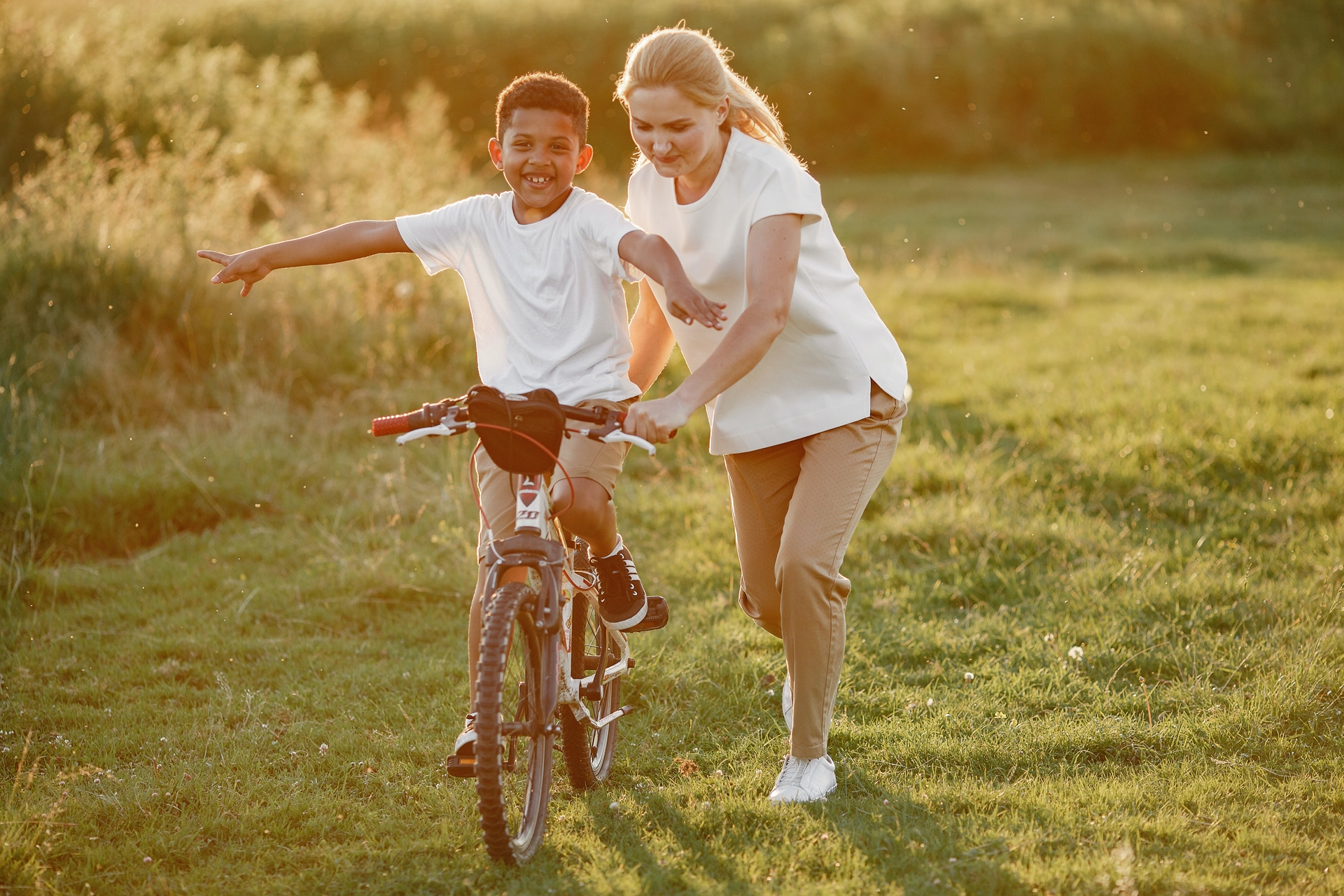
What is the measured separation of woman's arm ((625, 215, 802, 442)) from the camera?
133 inches

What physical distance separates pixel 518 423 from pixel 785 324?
91 cm

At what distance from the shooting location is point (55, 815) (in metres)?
3.92

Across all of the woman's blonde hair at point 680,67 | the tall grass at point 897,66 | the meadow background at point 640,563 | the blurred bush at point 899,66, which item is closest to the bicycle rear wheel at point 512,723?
the meadow background at point 640,563

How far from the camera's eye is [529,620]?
11.4ft

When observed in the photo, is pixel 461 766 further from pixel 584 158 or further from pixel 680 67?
pixel 680 67

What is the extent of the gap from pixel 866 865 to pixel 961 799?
→ 1.86 feet

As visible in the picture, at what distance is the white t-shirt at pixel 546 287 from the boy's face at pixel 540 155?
0.19ft

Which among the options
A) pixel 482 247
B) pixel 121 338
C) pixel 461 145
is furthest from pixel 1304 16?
pixel 482 247

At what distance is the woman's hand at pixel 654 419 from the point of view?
315cm

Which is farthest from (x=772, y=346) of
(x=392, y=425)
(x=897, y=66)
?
(x=897, y=66)

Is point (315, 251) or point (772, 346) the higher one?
point (315, 251)

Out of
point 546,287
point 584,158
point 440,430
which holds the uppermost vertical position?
point 584,158

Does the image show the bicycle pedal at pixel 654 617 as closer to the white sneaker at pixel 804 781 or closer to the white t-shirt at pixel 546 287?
the white sneaker at pixel 804 781

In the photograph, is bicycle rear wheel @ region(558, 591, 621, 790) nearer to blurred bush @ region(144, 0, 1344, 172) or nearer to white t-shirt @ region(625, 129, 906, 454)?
white t-shirt @ region(625, 129, 906, 454)
